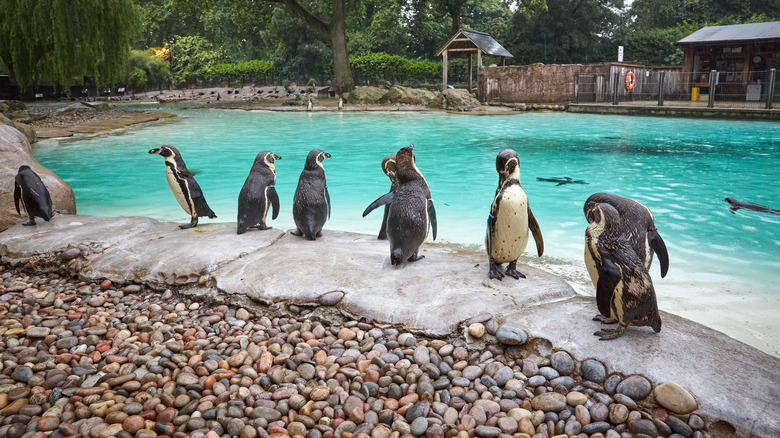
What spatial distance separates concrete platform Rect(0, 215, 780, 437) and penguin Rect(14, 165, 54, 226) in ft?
0.45

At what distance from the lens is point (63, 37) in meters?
16.2

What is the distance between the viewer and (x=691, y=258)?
5.44m

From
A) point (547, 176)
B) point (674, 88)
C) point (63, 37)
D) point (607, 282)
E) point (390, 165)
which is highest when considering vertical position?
point (63, 37)

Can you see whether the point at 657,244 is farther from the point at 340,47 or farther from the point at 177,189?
the point at 340,47

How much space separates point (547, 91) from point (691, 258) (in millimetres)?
18555

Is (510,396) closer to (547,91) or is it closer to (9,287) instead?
(9,287)

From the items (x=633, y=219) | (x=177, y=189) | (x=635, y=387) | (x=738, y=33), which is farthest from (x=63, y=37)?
(x=738, y=33)

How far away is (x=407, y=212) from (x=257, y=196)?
1.56m

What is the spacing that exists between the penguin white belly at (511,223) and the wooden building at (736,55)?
19.5 meters

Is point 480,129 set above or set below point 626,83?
below

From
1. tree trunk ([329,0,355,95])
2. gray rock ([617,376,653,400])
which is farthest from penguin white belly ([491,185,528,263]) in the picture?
tree trunk ([329,0,355,95])

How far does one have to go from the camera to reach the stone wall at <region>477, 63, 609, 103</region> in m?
22.0

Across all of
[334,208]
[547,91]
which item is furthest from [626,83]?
[334,208]

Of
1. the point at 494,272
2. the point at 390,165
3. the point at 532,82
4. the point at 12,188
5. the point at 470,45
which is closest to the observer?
the point at 494,272
